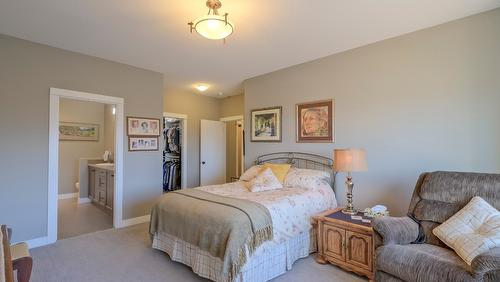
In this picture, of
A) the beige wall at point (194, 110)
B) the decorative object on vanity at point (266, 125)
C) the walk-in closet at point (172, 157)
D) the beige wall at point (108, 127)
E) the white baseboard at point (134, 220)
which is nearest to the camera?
the white baseboard at point (134, 220)

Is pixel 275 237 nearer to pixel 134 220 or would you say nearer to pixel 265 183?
pixel 265 183

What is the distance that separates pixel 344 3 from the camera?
236cm

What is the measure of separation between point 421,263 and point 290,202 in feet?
4.20

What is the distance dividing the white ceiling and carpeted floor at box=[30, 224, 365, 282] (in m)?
2.65

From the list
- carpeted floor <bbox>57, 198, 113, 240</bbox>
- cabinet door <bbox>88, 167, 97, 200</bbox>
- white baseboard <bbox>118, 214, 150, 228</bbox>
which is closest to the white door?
white baseboard <bbox>118, 214, 150, 228</bbox>

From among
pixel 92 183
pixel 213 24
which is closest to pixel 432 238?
pixel 213 24

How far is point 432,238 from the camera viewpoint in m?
2.18

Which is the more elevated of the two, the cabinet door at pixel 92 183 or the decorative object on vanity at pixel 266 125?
the decorative object on vanity at pixel 266 125

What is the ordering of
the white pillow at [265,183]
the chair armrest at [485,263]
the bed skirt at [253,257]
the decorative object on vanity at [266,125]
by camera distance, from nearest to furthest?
1. the chair armrest at [485,263]
2. the bed skirt at [253,257]
3. the white pillow at [265,183]
4. the decorative object on vanity at [266,125]

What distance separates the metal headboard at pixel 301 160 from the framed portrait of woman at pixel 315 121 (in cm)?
26

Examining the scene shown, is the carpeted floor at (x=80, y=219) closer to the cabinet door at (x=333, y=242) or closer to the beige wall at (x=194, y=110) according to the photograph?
the beige wall at (x=194, y=110)

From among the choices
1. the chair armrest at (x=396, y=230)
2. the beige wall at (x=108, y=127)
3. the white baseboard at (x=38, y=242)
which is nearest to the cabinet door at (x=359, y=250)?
the chair armrest at (x=396, y=230)

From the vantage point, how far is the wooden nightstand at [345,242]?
2.46 meters

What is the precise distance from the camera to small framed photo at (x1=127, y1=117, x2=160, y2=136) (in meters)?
4.16
